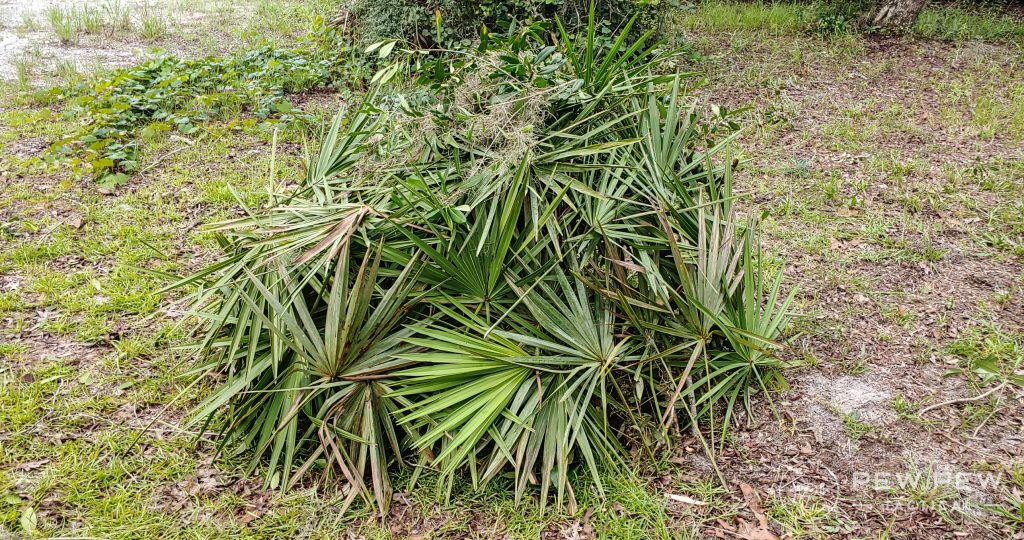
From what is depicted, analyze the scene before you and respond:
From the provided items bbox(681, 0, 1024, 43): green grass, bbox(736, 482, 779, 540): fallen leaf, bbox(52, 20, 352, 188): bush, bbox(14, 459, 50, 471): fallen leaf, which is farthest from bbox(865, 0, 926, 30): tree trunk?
bbox(14, 459, 50, 471): fallen leaf

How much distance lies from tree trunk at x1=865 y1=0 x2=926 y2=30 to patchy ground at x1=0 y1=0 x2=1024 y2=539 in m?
2.06

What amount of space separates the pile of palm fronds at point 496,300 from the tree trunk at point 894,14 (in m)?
6.05

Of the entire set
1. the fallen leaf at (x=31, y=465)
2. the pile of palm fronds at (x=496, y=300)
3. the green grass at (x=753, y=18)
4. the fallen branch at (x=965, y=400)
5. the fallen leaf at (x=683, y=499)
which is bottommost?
the fallen leaf at (x=31, y=465)

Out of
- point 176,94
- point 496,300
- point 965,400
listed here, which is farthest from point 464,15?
point 965,400

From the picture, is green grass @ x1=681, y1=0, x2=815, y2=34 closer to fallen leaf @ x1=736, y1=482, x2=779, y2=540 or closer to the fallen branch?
the fallen branch

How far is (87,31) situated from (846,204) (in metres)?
8.05

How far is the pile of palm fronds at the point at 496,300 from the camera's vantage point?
2.64m

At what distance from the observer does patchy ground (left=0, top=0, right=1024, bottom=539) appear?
2598 millimetres

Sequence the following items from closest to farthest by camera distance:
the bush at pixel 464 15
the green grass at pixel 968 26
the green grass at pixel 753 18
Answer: the bush at pixel 464 15, the green grass at pixel 968 26, the green grass at pixel 753 18

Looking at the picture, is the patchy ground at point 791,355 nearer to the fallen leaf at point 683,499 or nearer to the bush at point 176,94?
the fallen leaf at point 683,499

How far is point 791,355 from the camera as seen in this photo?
3.27m

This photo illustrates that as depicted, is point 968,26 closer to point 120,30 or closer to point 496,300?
point 496,300

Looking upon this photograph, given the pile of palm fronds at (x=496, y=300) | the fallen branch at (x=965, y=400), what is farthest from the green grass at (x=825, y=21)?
the fallen branch at (x=965, y=400)

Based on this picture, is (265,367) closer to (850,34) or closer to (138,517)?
(138,517)
